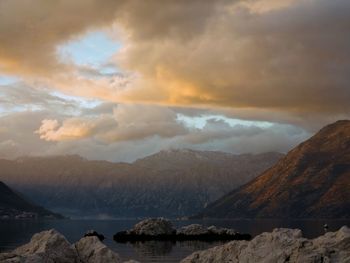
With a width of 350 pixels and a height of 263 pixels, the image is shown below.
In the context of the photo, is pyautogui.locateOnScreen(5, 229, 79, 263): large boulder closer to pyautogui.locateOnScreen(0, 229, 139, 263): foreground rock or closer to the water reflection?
pyautogui.locateOnScreen(0, 229, 139, 263): foreground rock

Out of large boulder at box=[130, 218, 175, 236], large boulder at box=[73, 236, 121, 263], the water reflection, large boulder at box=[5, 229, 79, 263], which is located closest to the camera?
large boulder at box=[5, 229, 79, 263]

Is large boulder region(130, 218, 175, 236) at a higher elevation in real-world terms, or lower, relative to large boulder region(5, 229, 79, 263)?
lower

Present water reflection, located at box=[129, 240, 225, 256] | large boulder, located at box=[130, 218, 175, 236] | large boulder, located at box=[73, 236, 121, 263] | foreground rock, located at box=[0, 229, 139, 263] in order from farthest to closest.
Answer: large boulder, located at box=[130, 218, 175, 236] → water reflection, located at box=[129, 240, 225, 256] → large boulder, located at box=[73, 236, 121, 263] → foreground rock, located at box=[0, 229, 139, 263]

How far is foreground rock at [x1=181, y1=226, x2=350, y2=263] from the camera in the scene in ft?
151

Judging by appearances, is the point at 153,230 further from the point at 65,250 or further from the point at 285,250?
the point at 285,250

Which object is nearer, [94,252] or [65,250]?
[65,250]

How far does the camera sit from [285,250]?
47719mm

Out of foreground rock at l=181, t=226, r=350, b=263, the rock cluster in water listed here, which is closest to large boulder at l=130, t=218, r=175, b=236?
the rock cluster in water

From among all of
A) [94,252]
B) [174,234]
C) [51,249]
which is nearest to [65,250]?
[51,249]

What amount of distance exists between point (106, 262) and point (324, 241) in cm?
2337

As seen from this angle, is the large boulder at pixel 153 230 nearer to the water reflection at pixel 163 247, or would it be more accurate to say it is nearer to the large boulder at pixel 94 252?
the water reflection at pixel 163 247

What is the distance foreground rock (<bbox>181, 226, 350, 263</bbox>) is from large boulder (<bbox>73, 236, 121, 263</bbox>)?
908 centimetres

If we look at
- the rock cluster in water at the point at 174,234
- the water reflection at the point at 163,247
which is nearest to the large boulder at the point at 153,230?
the rock cluster in water at the point at 174,234

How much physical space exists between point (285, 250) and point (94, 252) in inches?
908
